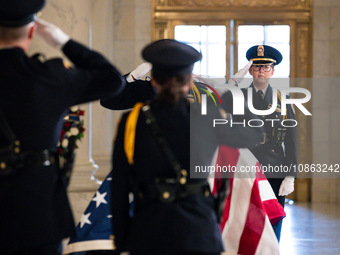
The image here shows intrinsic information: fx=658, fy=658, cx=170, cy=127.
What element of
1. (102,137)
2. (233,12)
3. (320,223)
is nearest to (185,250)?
(320,223)

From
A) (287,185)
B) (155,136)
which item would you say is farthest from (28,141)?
(287,185)

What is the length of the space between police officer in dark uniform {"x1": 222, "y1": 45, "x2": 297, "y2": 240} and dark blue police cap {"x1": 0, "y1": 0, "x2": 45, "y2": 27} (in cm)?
305

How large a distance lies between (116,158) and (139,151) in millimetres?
127

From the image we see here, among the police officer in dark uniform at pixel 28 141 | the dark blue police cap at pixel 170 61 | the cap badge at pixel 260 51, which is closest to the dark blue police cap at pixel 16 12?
the police officer in dark uniform at pixel 28 141

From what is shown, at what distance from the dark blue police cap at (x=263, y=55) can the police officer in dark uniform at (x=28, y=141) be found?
3.23m

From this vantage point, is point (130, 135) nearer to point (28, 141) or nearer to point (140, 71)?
point (28, 141)

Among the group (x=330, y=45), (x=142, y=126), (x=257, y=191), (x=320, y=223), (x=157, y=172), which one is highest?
(x=330, y=45)

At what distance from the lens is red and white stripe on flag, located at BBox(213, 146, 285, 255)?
15.7ft

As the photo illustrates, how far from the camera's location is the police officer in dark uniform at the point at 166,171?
2.66 m

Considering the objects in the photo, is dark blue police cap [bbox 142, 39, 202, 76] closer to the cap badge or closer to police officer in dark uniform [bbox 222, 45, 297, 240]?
police officer in dark uniform [bbox 222, 45, 297, 240]

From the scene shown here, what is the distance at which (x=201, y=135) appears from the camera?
109 inches

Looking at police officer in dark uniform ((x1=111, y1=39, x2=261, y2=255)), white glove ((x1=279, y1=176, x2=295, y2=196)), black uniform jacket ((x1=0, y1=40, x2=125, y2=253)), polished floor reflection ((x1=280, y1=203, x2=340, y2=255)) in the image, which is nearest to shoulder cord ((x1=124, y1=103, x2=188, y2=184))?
police officer in dark uniform ((x1=111, y1=39, x2=261, y2=255))

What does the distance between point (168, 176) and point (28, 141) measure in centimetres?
59

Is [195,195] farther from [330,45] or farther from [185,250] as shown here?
[330,45]
